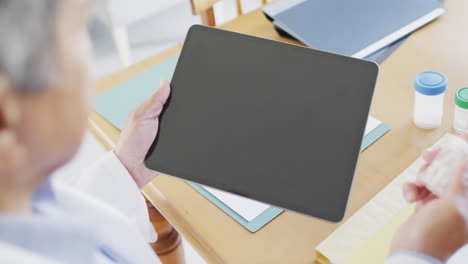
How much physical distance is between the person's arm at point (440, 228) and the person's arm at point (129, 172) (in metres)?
0.45

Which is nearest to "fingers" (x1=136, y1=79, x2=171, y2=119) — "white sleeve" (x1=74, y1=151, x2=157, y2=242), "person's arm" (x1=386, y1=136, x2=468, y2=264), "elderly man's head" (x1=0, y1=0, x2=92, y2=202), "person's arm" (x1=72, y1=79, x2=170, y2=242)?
Result: "person's arm" (x1=72, y1=79, x2=170, y2=242)

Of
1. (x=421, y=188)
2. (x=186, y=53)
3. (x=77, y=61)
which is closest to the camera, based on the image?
(x=77, y=61)

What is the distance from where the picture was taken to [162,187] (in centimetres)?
91

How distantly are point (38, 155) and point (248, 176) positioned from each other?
1.18 feet

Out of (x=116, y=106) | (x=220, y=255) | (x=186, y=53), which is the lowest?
(x=220, y=255)

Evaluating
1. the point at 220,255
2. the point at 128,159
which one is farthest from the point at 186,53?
the point at 220,255

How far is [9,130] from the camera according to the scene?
43 centimetres

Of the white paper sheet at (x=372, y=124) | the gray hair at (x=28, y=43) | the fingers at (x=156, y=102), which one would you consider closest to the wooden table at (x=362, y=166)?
the white paper sheet at (x=372, y=124)

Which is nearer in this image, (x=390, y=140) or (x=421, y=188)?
(x=421, y=188)

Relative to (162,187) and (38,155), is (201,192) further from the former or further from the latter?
(38,155)

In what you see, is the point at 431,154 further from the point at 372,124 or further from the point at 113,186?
the point at 113,186

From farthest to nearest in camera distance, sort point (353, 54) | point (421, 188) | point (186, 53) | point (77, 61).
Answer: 1. point (353, 54)
2. point (186, 53)
3. point (421, 188)
4. point (77, 61)

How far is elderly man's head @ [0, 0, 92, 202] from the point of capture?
39 cm

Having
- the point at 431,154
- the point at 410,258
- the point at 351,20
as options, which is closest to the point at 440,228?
the point at 410,258
